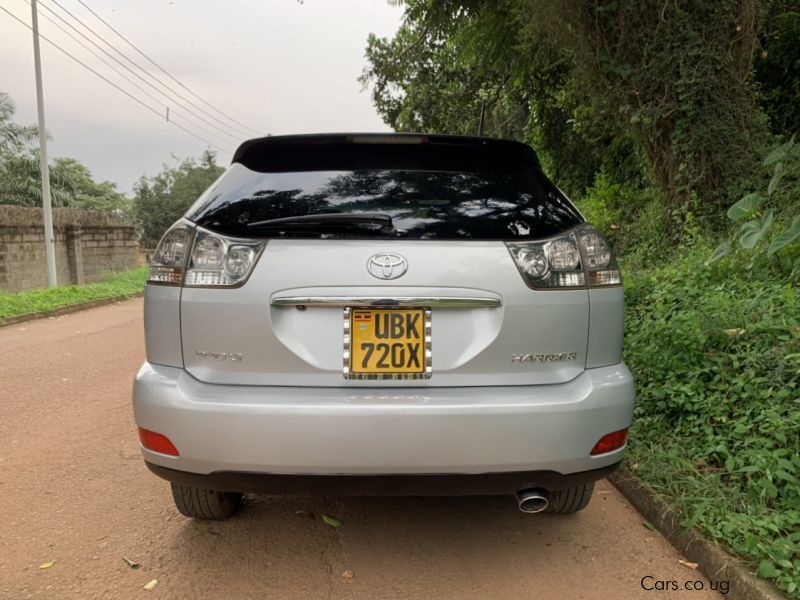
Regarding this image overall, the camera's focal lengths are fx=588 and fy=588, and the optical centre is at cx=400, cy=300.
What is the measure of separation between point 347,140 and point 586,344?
45.5 inches

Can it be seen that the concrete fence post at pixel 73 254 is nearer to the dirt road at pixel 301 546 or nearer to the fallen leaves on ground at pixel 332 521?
the dirt road at pixel 301 546

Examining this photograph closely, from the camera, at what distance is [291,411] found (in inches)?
70.2

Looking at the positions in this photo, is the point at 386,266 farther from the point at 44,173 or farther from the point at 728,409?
the point at 44,173

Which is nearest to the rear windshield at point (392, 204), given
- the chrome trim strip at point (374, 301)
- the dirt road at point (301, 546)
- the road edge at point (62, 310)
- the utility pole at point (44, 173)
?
the chrome trim strip at point (374, 301)

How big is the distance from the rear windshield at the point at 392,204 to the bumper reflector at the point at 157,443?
0.70 meters

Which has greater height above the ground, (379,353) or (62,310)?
(379,353)

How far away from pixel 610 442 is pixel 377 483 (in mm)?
794

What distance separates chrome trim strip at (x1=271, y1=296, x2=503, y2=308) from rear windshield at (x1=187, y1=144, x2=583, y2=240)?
0.22m

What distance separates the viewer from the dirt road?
207cm

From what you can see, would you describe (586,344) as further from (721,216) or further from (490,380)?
(721,216)

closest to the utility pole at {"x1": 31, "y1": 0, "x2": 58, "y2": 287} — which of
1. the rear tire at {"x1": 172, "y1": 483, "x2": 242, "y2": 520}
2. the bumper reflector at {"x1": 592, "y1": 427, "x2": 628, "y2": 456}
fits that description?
the rear tire at {"x1": 172, "y1": 483, "x2": 242, "y2": 520}

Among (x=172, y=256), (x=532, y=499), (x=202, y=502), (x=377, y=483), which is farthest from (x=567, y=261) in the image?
(x=202, y=502)

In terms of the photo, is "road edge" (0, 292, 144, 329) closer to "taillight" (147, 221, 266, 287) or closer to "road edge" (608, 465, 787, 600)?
"taillight" (147, 221, 266, 287)

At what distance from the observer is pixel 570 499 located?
2457 mm
